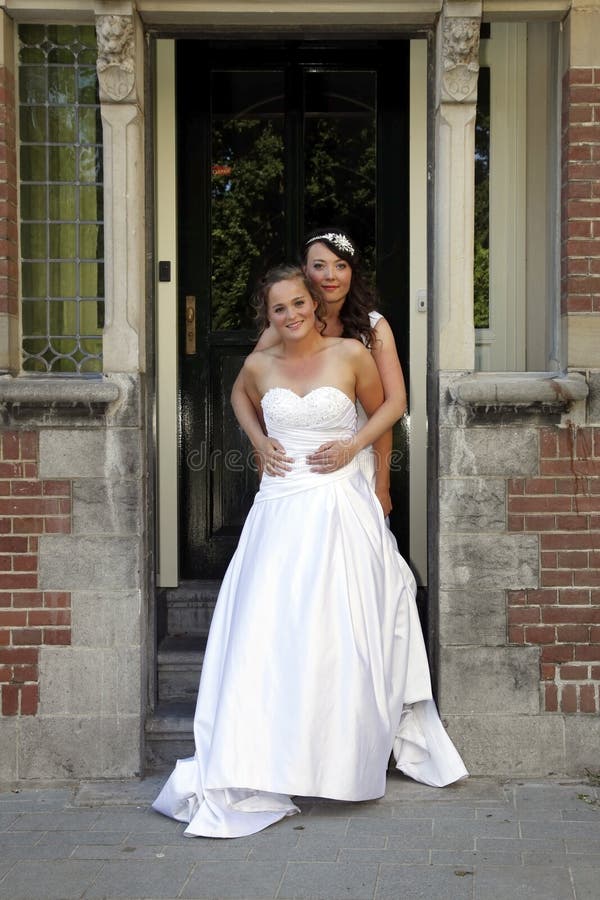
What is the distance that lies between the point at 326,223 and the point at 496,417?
73.5 inches

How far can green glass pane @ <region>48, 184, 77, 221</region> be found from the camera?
605 centimetres

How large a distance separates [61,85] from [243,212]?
1.38 meters

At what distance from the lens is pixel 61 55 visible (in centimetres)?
598

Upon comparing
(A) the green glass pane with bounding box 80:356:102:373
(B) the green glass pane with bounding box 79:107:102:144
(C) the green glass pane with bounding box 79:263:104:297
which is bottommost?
(A) the green glass pane with bounding box 80:356:102:373

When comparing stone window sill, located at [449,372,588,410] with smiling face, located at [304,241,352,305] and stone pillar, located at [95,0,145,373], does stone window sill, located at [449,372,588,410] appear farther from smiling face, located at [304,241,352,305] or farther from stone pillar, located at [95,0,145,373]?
stone pillar, located at [95,0,145,373]

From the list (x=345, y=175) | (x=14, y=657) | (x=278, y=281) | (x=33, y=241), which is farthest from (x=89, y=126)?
(x=14, y=657)

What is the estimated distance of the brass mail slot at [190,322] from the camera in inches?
274

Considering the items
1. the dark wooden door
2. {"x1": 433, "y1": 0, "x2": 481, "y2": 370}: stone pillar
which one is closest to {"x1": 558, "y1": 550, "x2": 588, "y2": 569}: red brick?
{"x1": 433, "y1": 0, "x2": 481, "y2": 370}: stone pillar

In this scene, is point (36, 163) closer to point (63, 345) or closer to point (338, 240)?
point (63, 345)

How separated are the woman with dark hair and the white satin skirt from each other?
0.19 metres

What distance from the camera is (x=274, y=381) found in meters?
5.66

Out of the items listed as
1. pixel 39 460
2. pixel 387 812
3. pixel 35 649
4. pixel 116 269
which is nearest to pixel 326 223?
pixel 116 269

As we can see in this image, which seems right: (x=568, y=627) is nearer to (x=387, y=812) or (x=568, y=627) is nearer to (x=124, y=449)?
(x=387, y=812)

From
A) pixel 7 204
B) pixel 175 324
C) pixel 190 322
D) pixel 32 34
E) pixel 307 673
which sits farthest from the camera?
pixel 190 322
